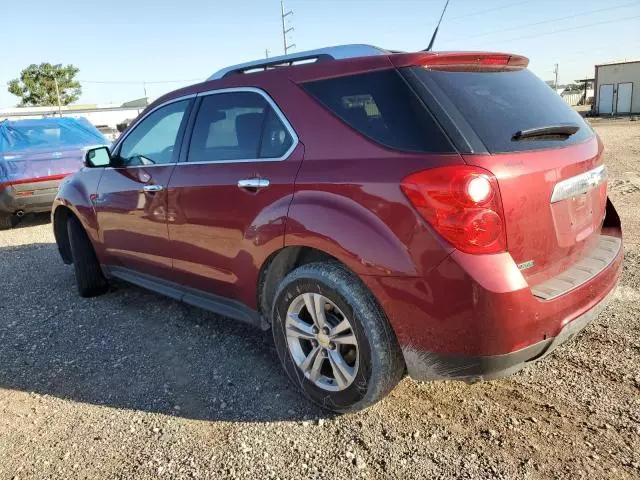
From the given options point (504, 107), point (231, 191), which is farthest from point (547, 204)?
→ point (231, 191)

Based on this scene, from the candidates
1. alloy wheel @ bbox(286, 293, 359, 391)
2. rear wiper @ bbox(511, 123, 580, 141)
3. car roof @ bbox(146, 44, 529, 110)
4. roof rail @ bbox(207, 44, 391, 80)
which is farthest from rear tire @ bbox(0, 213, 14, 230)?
rear wiper @ bbox(511, 123, 580, 141)

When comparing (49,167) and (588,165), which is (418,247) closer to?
(588,165)

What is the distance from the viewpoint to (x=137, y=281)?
14.1ft

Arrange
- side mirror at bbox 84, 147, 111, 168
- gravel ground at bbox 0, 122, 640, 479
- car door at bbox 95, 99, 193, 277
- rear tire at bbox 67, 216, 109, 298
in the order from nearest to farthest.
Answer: gravel ground at bbox 0, 122, 640, 479 → car door at bbox 95, 99, 193, 277 → side mirror at bbox 84, 147, 111, 168 → rear tire at bbox 67, 216, 109, 298

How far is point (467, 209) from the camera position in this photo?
7.11ft

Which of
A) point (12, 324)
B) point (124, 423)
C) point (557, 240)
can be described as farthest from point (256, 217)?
point (12, 324)

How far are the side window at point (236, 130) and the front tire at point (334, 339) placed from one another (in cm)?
78

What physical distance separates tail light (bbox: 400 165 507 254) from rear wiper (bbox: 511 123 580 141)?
37 cm

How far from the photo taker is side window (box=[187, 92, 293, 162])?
9.82ft

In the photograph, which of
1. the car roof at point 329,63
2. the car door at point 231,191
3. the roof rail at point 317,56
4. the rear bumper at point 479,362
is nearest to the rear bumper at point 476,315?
the rear bumper at point 479,362

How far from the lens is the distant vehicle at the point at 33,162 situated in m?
8.23

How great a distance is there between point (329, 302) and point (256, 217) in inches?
26.3

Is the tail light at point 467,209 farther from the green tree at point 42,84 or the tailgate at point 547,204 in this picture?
the green tree at point 42,84

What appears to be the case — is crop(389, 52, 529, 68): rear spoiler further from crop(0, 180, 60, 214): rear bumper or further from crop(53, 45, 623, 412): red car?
crop(0, 180, 60, 214): rear bumper
